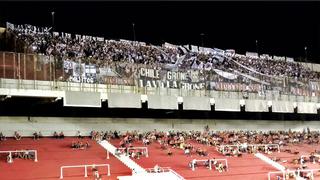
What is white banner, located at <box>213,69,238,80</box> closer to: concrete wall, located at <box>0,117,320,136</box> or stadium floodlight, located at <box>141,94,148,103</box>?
concrete wall, located at <box>0,117,320,136</box>

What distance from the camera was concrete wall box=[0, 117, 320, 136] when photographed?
27094 millimetres

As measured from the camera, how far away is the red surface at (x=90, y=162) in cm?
2106

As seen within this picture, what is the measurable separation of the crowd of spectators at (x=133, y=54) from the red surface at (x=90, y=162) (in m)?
4.37

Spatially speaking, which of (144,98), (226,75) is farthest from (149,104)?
(226,75)

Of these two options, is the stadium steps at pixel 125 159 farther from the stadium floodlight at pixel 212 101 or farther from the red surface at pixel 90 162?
the stadium floodlight at pixel 212 101

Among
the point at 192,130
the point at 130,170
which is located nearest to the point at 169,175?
the point at 130,170

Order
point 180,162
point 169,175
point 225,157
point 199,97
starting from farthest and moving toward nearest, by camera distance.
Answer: point 199,97, point 225,157, point 180,162, point 169,175

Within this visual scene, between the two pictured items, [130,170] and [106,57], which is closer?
[130,170]

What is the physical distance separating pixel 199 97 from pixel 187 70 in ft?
5.61

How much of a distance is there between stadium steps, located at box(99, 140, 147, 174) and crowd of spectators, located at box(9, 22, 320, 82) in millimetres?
4100

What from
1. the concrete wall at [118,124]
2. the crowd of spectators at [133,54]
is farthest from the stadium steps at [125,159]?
the crowd of spectators at [133,54]

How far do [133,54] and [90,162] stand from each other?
952 cm

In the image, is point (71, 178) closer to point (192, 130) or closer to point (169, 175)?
point (169, 175)

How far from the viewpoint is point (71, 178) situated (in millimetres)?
20969
